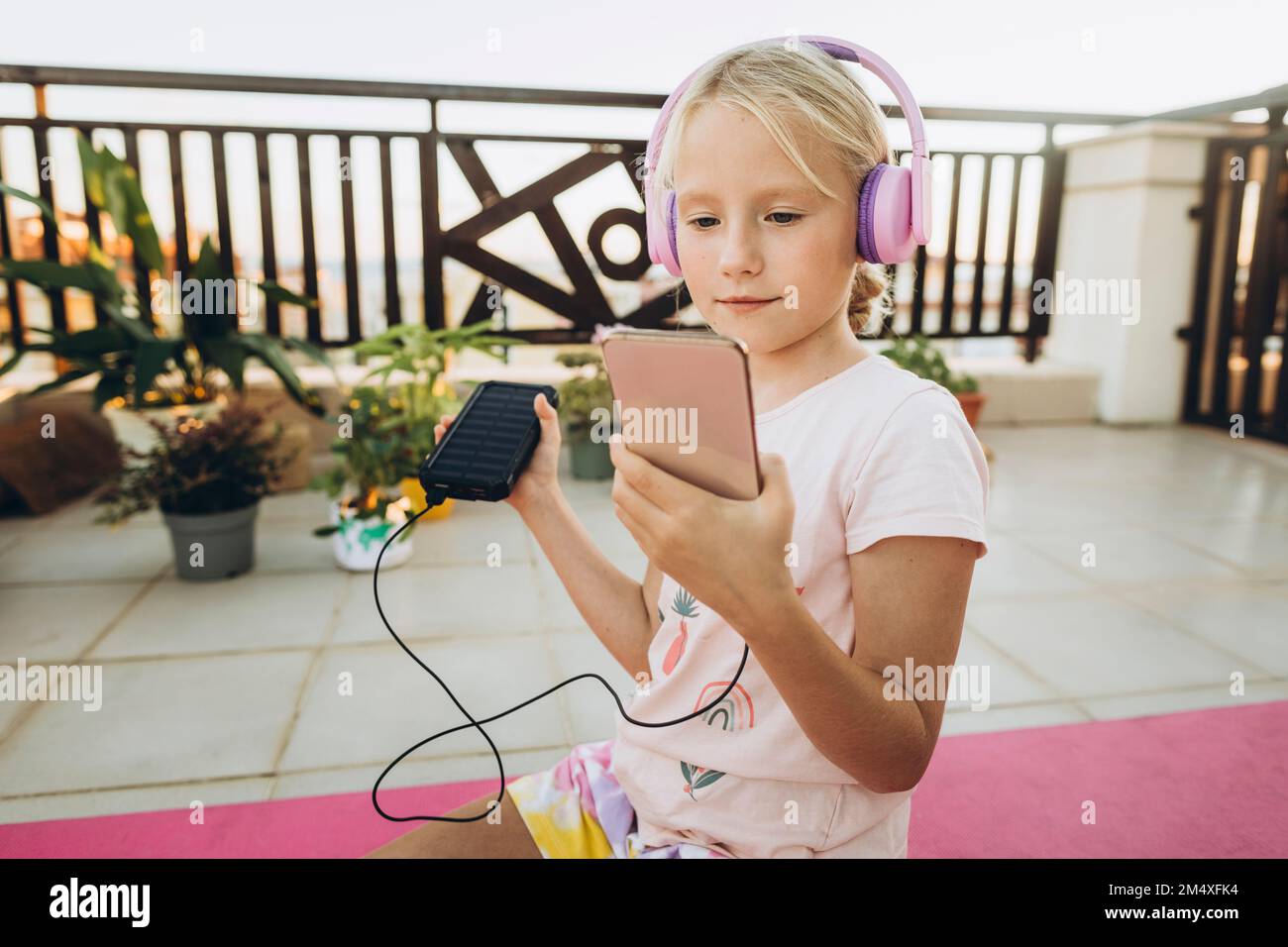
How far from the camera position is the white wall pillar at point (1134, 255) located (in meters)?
4.34

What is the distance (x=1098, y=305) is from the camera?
15.4ft

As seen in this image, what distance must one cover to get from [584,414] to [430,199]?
117 centimetres

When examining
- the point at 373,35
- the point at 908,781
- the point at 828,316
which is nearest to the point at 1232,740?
the point at 908,781

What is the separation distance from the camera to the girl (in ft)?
2.09

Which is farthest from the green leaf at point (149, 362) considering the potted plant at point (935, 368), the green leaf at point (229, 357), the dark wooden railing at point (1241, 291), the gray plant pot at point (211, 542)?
the dark wooden railing at point (1241, 291)

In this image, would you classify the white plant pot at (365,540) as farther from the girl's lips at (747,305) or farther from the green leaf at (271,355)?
the girl's lips at (747,305)

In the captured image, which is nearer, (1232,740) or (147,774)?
(147,774)

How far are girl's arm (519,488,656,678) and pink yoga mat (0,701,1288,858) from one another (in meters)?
0.44

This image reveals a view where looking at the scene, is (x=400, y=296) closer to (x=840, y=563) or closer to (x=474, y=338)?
(x=474, y=338)

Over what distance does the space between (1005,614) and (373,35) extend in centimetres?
312

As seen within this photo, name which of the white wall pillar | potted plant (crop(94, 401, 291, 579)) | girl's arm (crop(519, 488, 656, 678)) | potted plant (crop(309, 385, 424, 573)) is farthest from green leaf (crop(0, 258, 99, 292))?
the white wall pillar

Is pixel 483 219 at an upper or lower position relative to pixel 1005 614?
upper

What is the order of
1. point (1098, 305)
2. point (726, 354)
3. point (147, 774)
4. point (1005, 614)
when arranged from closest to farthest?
point (726, 354)
point (147, 774)
point (1005, 614)
point (1098, 305)

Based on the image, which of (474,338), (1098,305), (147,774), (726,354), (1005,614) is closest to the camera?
(726,354)
